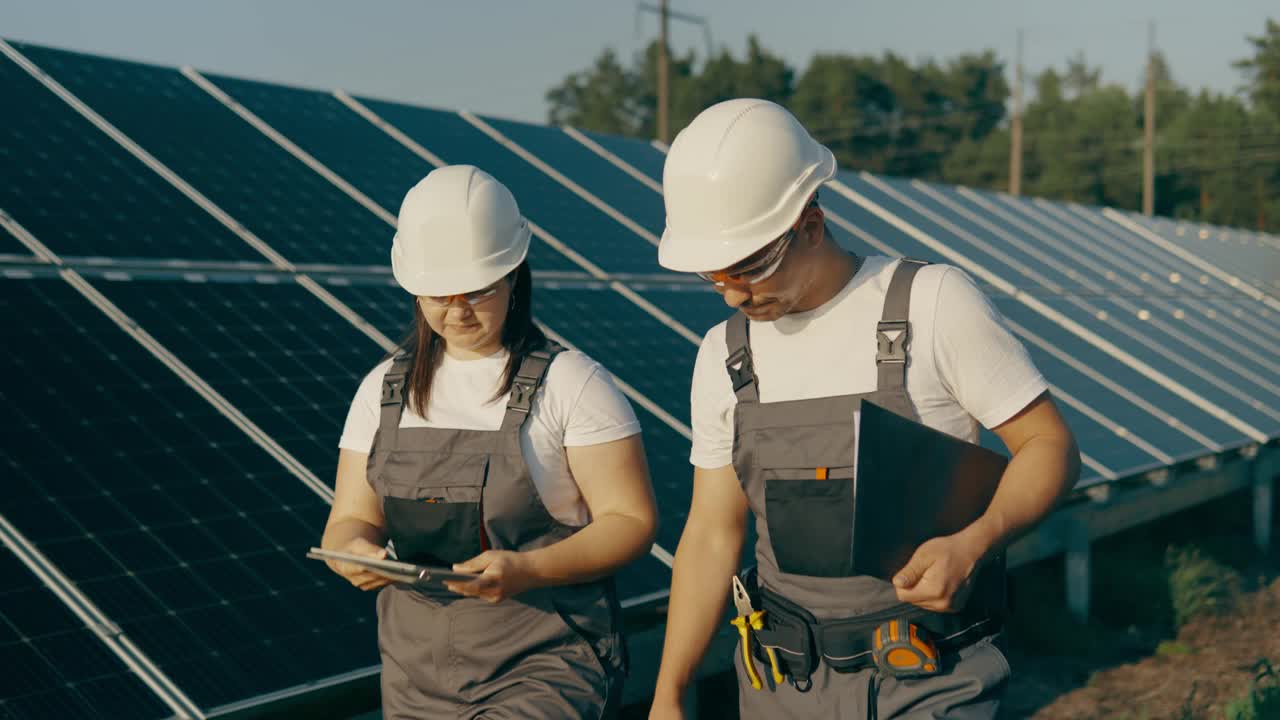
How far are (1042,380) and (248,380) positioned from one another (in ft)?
11.8

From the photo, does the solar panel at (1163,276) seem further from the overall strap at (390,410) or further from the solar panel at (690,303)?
the overall strap at (390,410)

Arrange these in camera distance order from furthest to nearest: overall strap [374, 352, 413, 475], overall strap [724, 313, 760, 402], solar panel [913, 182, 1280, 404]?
solar panel [913, 182, 1280, 404] < overall strap [374, 352, 413, 475] < overall strap [724, 313, 760, 402]

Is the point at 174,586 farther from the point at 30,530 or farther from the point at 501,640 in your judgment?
the point at 501,640

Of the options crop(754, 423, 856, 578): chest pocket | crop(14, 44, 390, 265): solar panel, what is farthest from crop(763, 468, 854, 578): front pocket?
crop(14, 44, 390, 265): solar panel

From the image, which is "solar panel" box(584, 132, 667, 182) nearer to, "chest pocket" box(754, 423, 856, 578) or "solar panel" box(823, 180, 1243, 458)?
"solar panel" box(823, 180, 1243, 458)

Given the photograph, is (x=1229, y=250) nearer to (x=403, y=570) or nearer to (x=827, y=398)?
(x=827, y=398)

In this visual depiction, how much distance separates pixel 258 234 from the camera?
23.5 feet

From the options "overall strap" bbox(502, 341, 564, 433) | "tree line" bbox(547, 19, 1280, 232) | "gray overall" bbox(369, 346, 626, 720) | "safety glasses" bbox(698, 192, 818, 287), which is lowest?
"tree line" bbox(547, 19, 1280, 232)

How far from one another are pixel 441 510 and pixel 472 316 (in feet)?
1.66

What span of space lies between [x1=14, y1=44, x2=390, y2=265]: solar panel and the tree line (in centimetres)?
6573

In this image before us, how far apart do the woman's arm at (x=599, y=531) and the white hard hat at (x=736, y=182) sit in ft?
1.88

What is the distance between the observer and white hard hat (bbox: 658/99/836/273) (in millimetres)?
2947

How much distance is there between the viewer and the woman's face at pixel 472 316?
339cm

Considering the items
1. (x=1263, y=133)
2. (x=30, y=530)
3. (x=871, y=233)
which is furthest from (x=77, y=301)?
(x=1263, y=133)
